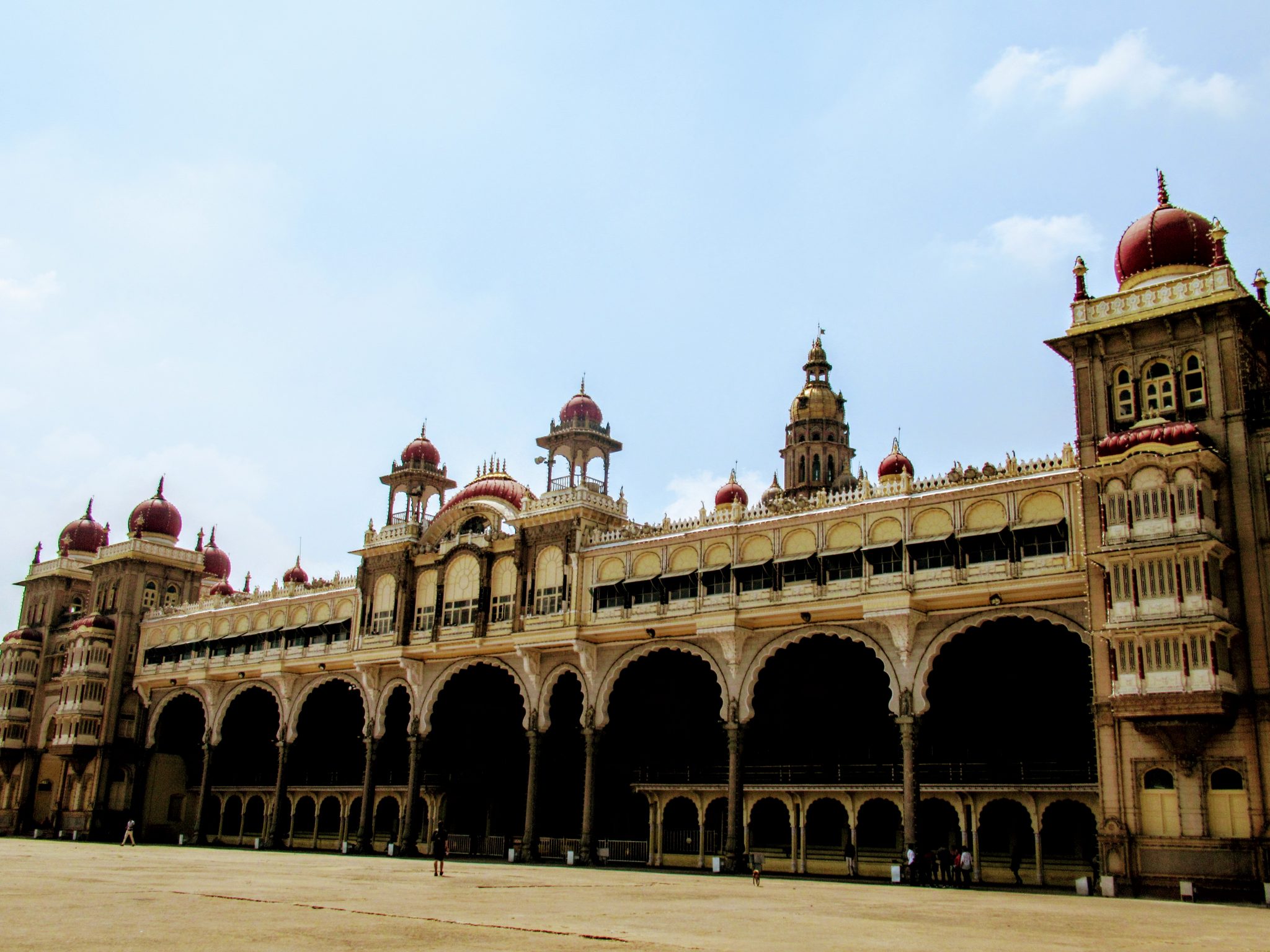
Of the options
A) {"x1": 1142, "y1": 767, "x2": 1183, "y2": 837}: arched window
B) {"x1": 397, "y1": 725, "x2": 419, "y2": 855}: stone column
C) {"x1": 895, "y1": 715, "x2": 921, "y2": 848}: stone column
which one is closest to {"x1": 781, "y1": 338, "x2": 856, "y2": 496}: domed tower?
{"x1": 397, "y1": 725, "x2": 419, "y2": 855}: stone column

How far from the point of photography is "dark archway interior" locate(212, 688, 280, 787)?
215 ft

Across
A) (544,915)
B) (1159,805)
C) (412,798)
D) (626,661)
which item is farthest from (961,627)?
(412,798)

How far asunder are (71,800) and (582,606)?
1534 inches

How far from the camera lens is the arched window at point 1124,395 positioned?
33375 millimetres

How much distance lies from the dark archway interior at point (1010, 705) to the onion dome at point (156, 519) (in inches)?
1944

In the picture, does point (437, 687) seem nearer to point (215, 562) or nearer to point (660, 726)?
point (660, 726)

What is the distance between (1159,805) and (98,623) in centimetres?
5867

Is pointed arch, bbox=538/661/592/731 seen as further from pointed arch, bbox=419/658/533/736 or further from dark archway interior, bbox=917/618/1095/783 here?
dark archway interior, bbox=917/618/1095/783

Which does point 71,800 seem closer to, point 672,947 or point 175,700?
point 175,700

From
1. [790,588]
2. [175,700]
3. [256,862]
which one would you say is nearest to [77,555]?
[175,700]

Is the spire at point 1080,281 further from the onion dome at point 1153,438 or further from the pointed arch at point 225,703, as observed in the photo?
the pointed arch at point 225,703

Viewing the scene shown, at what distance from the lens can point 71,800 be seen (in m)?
66.1

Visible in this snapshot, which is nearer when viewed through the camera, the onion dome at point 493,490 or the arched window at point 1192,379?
the arched window at point 1192,379

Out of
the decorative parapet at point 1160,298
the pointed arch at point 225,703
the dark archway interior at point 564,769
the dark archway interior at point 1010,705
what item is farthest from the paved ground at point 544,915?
the pointed arch at point 225,703
